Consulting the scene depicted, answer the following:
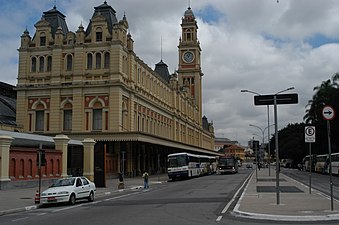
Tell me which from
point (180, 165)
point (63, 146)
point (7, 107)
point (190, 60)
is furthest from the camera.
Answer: point (190, 60)

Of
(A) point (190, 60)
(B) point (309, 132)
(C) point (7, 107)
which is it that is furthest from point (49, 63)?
(A) point (190, 60)

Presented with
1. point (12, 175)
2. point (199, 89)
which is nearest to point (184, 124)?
point (199, 89)

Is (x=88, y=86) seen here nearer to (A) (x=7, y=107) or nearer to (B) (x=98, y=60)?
(B) (x=98, y=60)

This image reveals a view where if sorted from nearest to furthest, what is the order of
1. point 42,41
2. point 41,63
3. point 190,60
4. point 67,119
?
point 67,119
point 41,63
point 42,41
point 190,60

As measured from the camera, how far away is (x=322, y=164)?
75.1 meters

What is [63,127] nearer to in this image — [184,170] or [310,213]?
[184,170]

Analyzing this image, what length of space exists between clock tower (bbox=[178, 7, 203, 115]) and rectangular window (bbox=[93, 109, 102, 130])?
66729 millimetres

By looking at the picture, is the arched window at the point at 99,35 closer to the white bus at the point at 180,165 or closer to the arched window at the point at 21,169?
the white bus at the point at 180,165

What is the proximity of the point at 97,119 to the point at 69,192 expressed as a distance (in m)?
35.6

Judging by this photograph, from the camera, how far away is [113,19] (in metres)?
61.2

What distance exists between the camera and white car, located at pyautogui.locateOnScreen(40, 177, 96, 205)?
22172 millimetres

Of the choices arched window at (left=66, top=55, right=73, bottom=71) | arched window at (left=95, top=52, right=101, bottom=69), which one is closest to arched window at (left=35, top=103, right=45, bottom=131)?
arched window at (left=66, top=55, right=73, bottom=71)

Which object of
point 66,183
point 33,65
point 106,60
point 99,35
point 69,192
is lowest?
point 69,192

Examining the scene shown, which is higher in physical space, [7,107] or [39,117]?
[7,107]
